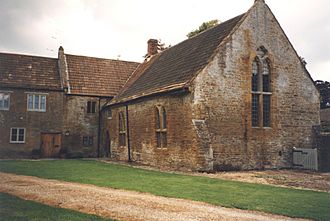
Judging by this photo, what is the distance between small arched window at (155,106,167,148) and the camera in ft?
74.0

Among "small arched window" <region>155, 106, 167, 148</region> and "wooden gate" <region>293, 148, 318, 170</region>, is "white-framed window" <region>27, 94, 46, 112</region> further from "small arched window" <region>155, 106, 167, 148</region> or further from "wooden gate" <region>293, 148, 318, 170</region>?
"wooden gate" <region>293, 148, 318, 170</region>

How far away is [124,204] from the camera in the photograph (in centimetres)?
990

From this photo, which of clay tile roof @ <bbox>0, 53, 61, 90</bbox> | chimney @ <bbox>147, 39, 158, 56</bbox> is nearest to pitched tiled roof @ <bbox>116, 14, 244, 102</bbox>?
chimney @ <bbox>147, 39, 158, 56</bbox>

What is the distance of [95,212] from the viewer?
880 cm

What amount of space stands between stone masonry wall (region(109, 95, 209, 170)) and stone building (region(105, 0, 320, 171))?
0.19 feet

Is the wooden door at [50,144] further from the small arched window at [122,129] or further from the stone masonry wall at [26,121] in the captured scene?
the small arched window at [122,129]

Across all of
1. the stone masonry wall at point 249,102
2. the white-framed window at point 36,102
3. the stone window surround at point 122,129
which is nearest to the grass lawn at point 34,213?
the stone masonry wall at point 249,102

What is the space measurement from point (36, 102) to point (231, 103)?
18515mm

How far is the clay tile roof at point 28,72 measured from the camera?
30.8 m

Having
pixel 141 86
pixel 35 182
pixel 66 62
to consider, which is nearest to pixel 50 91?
pixel 66 62

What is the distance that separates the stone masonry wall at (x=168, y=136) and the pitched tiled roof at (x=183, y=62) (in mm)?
947

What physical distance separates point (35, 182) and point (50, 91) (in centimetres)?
1883

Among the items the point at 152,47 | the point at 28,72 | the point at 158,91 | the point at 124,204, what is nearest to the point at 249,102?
the point at 158,91

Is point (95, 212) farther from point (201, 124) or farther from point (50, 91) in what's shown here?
point (50, 91)
